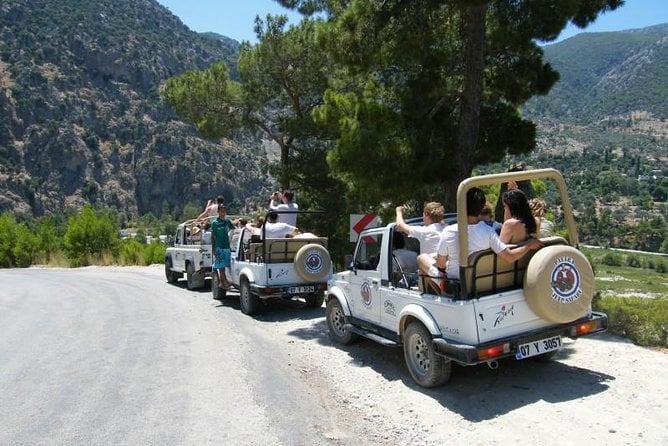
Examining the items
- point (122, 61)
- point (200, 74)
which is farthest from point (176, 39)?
point (200, 74)

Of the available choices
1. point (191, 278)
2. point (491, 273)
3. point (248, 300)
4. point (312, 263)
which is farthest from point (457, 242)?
point (191, 278)

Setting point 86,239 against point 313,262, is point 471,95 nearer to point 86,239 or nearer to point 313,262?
point 313,262

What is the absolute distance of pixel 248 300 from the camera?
11.2 meters

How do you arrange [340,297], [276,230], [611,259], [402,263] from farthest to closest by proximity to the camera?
[611,259], [276,230], [340,297], [402,263]

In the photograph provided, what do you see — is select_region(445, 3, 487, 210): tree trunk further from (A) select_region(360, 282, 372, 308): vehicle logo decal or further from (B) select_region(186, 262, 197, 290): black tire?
(B) select_region(186, 262, 197, 290): black tire

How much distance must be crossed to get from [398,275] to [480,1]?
14.3ft

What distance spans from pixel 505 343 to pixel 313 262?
18.4ft

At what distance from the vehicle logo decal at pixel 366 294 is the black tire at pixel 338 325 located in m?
0.70

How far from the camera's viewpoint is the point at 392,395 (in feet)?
20.1

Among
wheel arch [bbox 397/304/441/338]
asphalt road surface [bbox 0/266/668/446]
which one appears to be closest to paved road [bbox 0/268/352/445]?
asphalt road surface [bbox 0/266/668/446]

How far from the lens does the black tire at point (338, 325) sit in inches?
328

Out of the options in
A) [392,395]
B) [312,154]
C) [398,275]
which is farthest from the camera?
[312,154]

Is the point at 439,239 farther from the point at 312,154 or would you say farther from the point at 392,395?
the point at 312,154

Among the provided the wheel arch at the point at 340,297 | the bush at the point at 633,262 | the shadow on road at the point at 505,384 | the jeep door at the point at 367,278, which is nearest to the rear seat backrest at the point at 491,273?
the shadow on road at the point at 505,384
